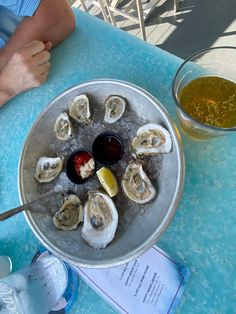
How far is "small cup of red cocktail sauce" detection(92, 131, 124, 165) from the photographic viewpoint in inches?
24.7

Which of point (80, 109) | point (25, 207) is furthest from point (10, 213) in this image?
point (80, 109)

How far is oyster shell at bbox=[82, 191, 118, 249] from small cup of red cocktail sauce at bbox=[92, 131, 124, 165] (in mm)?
68

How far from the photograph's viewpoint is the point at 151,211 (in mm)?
580

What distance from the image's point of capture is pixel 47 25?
2.58 feet

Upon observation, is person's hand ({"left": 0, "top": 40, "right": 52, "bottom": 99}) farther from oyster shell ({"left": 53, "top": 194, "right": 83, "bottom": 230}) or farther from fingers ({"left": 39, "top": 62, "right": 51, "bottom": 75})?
oyster shell ({"left": 53, "top": 194, "right": 83, "bottom": 230})

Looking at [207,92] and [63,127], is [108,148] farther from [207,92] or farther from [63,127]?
[207,92]

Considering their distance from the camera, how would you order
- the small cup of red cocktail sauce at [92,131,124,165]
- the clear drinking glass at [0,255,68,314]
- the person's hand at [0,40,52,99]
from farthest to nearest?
the person's hand at [0,40,52,99] < the small cup of red cocktail sauce at [92,131,124,165] < the clear drinking glass at [0,255,68,314]

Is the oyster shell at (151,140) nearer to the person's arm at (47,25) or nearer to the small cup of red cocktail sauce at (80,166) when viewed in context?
the small cup of red cocktail sauce at (80,166)

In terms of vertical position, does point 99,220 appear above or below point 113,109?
below

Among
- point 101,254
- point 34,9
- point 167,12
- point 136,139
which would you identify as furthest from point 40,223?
point 167,12

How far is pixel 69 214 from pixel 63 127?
18 cm

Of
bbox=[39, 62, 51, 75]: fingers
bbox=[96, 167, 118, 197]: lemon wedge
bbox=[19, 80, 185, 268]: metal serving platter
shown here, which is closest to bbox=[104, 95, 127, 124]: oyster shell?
bbox=[19, 80, 185, 268]: metal serving platter

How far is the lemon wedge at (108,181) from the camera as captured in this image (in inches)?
23.4

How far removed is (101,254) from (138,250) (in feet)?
0.24
